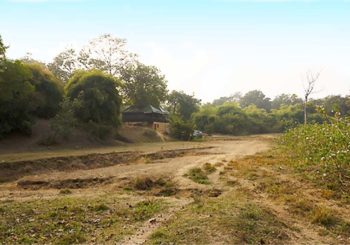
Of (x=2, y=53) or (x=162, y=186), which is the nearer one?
(x=162, y=186)

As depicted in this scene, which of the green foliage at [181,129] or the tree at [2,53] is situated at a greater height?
the tree at [2,53]

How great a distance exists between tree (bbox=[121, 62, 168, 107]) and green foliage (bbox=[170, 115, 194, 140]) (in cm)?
678

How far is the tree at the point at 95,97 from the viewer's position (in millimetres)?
27703

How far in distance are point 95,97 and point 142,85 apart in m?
16.5

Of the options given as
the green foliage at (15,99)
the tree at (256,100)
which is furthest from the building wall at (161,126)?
the tree at (256,100)

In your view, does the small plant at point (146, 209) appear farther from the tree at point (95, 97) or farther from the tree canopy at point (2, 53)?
the tree at point (95, 97)

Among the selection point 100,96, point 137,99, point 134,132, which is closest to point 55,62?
point 137,99

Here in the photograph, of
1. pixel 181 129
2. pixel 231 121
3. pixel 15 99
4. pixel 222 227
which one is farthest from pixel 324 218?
pixel 231 121

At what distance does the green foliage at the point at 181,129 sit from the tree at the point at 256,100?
202 feet

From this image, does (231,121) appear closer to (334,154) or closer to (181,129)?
(181,129)

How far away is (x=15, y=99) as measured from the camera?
2267 cm

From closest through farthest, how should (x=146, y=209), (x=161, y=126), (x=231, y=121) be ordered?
(x=146, y=209), (x=161, y=126), (x=231, y=121)

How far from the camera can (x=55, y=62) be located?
149ft

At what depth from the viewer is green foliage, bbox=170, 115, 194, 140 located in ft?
125
